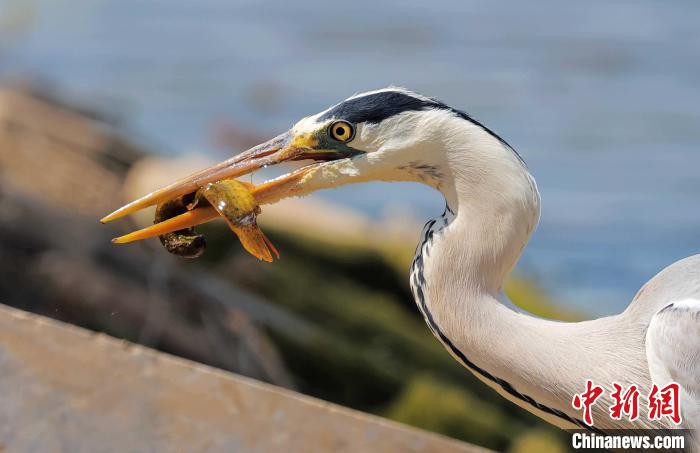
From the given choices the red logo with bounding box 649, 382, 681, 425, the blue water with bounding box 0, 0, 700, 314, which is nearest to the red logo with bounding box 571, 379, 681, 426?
the red logo with bounding box 649, 382, 681, 425

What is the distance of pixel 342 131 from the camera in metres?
2.13

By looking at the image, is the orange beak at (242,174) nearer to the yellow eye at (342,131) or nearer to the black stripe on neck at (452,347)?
the yellow eye at (342,131)

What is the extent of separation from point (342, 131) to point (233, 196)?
0.23 metres

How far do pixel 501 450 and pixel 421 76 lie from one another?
6.45 metres

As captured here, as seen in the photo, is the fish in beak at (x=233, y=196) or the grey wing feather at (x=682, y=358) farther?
→ the fish in beak at (x=233, y=196)

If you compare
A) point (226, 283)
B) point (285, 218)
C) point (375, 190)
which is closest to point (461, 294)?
point (226, 283)

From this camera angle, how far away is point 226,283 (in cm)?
450

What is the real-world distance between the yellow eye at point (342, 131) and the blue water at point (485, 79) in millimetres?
3790

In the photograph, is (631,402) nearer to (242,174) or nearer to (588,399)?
(588,399)

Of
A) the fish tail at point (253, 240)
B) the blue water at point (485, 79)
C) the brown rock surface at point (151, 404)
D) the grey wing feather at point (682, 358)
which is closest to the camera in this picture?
the grey wing feather at point (682, 358)

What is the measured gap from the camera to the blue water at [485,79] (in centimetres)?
759

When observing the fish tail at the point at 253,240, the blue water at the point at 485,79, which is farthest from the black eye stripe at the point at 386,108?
the blue water at the point at 485,79

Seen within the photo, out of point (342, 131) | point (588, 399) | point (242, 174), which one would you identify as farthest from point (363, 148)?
point (588, 399)

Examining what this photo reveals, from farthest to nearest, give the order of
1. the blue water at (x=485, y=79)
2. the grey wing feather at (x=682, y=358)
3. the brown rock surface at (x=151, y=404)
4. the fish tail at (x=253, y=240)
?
the blue water at (x=485, y=79) → the brown rock surface at (x=151, y=404) → the fish tail at (x=253, y=240) → the grey wing feather at (x=682, y=358)
